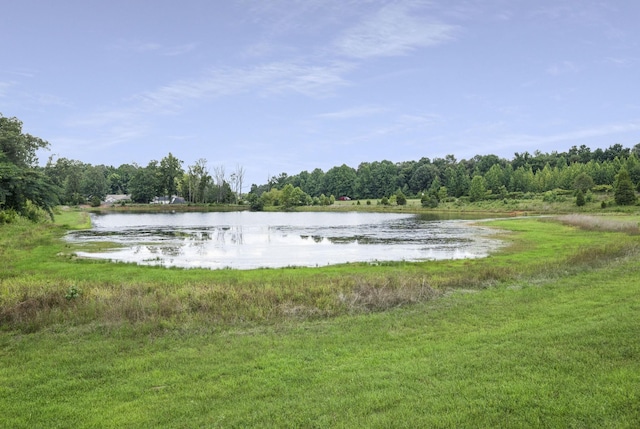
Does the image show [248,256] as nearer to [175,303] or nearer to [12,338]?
[175,303]

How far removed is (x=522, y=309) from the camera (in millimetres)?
11805

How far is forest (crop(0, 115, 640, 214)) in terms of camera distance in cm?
9109

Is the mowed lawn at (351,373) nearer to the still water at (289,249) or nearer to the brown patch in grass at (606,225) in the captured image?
the still water at (289,249)

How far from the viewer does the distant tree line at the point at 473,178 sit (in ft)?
338

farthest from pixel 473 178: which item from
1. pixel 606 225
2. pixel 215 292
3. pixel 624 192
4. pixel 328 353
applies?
pixel 328 353

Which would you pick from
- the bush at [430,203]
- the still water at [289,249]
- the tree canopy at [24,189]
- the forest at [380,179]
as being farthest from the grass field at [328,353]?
the bush at [430,203]

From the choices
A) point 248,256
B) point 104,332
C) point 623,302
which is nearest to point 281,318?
point 104,332

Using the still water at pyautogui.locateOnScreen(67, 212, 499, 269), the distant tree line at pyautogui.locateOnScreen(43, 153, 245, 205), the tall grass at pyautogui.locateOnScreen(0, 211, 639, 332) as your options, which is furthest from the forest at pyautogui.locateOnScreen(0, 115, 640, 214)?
the tall grass at pyautogui.locateOnScreen(0, 211, 639, 332)

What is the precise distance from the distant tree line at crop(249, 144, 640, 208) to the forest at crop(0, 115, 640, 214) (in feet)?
0.71

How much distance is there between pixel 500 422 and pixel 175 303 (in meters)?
9.86

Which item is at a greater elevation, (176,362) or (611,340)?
(611,340)

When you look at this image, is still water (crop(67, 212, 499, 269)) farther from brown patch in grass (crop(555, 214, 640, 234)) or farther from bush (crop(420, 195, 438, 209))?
bush (crop(420, 195, 438, 209))

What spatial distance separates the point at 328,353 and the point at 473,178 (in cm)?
11383

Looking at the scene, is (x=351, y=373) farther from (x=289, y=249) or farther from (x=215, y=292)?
(x=289, y=249)
